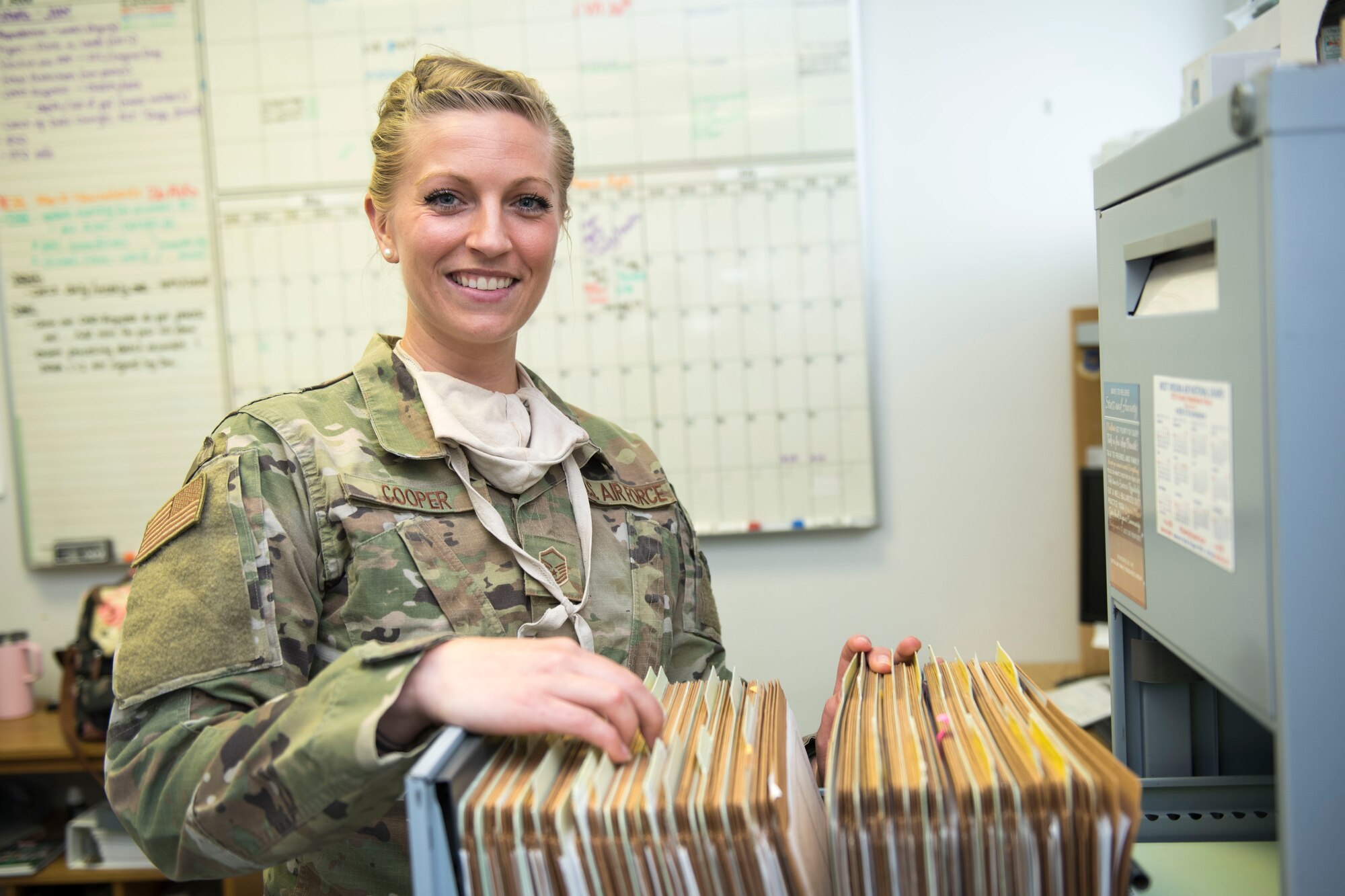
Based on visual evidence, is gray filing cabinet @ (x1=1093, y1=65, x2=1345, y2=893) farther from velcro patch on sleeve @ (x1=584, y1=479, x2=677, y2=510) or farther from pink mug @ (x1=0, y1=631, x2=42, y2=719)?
pink mug @ (x1=0, y1=631, x2=42, y2=719)

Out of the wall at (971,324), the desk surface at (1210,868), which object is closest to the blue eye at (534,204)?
the desk surface at (1210,868)

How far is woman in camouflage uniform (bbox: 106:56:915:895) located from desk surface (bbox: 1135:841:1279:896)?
0.96ft

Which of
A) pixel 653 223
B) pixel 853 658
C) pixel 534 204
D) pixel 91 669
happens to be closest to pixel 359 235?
pixel 653 223

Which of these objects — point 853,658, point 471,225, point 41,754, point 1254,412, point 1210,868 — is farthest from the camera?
point 41,754

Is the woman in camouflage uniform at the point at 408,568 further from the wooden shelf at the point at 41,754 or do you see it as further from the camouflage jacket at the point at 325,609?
the wooden shelf at the point at 41,754

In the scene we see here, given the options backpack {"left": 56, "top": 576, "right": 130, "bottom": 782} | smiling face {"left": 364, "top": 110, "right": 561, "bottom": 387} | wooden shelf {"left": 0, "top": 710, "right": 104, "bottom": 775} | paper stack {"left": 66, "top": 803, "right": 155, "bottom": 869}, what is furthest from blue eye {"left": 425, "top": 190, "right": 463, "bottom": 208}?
paper stack {"left": 66, "top": 803, "right": 155, "bottom": 869}

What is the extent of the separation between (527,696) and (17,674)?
7.85 feet

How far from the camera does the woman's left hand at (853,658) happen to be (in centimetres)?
81

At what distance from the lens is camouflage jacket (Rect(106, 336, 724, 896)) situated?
660mm

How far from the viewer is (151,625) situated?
796 millimetres

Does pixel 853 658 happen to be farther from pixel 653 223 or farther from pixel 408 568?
pixel 653 223

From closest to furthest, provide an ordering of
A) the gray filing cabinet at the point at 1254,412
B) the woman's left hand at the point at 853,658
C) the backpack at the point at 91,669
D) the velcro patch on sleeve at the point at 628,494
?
the gray filing cabinet at the point at 1254,412 < the woman's left hand at the point at 853,658 < the velcro patch on sleeve at the point at 628,494 < the backpack at the point at 91,669

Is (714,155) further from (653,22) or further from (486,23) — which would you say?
(486,23)

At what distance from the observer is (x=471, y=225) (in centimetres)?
104
